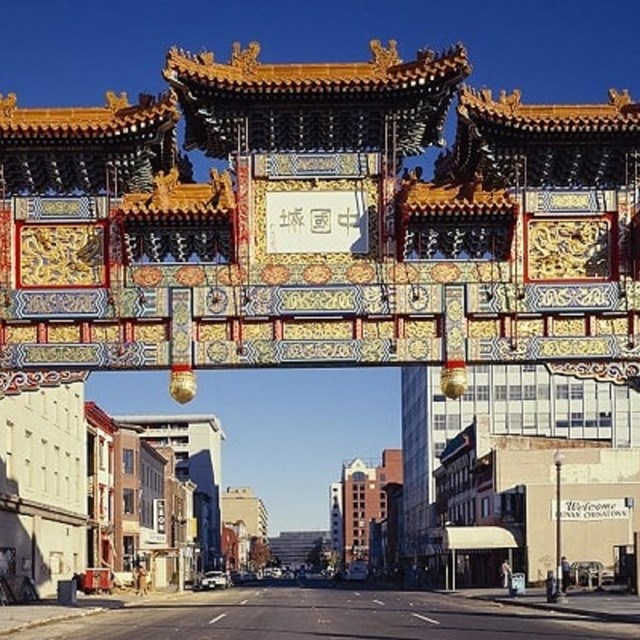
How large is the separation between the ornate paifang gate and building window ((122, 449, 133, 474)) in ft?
194

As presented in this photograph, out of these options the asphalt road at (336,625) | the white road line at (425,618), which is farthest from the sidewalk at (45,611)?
the white road line at (425,618)

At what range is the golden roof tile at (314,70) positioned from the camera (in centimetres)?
2566

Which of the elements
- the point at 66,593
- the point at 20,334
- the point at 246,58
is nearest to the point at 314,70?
the point at 246,58

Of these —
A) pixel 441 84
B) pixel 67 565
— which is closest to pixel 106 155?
pixel 441 84

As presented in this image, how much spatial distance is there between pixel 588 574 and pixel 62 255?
40.8 metres

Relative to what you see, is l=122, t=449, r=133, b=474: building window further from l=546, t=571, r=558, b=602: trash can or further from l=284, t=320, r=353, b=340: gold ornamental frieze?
l=284, t=320, r=353, b=340: gold ornamental frieze

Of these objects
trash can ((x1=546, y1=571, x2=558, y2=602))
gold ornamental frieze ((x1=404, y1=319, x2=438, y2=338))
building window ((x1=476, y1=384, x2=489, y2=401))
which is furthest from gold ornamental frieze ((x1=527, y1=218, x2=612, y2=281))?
building window ((x1=476, y1=384, x2=489, y2=401))

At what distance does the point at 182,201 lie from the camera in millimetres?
26562

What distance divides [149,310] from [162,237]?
4.97ft

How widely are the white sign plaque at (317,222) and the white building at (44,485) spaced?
2156 centimetres

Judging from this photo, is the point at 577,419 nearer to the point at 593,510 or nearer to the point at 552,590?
the point at 593,510

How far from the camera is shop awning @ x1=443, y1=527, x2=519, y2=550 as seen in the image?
231 ft

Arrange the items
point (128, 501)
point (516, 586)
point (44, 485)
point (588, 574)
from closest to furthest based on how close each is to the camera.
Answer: point (516, 586) → point (44, 485) → point (588, 574) → point (128, 501)

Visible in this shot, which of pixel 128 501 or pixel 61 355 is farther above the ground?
pixel 61 355
